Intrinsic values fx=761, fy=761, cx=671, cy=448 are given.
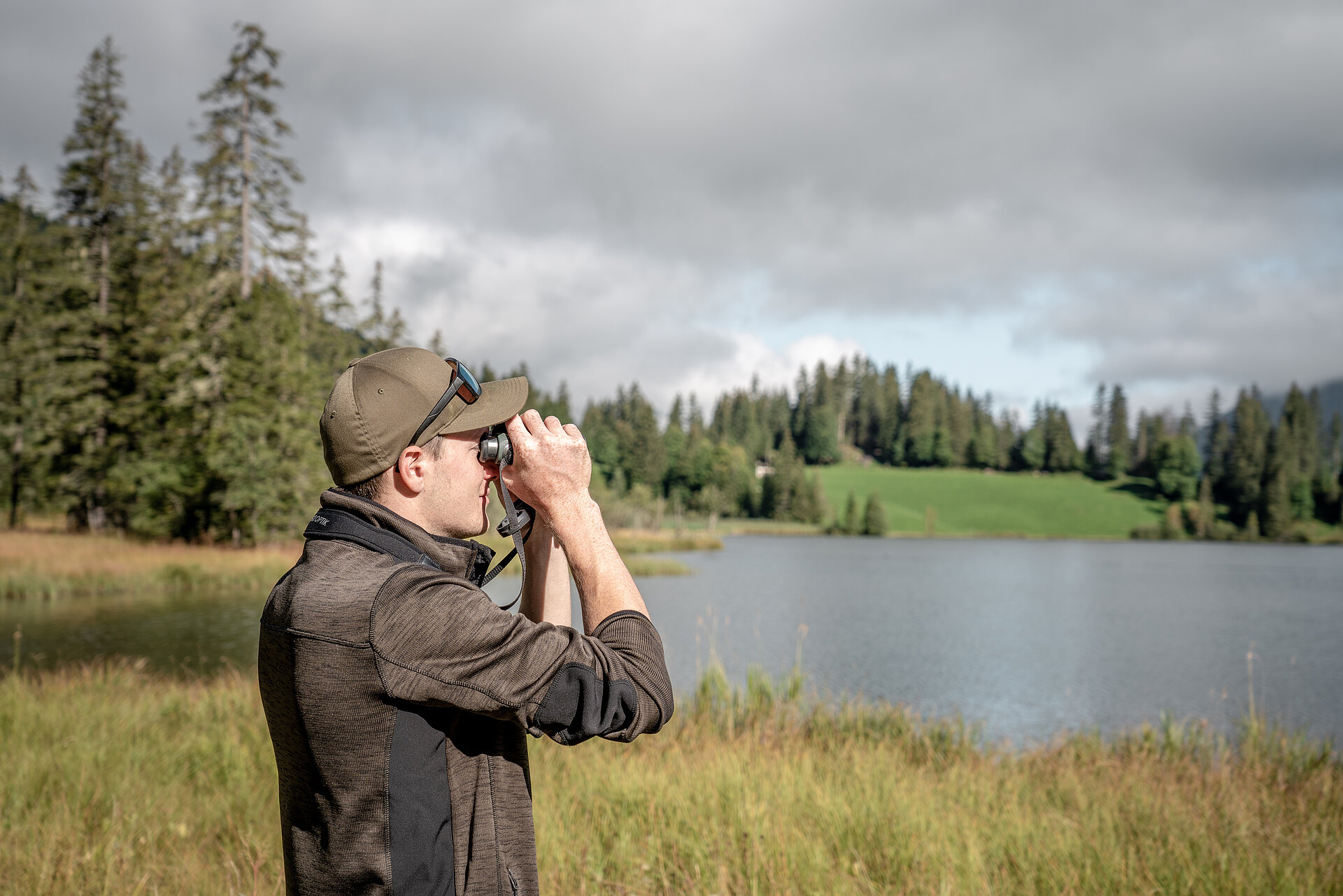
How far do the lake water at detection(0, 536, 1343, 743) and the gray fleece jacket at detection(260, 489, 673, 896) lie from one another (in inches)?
269

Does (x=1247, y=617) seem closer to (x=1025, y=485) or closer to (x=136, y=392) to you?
(x=136, y=392)

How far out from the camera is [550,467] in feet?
5.06

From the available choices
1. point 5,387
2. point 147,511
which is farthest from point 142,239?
point 147,511

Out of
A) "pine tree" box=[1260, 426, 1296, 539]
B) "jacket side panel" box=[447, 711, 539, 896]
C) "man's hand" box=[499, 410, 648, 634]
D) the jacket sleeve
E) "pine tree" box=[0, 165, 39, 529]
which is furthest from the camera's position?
"pine tree" box=[1260, 426, 1296, 539]

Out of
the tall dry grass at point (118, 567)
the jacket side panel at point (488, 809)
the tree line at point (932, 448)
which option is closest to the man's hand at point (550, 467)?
the jacket side panel at point (488, 809)

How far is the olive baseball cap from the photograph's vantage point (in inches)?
59.3

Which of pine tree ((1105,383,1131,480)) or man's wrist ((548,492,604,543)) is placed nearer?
man's wrist ((548,492,604,543))

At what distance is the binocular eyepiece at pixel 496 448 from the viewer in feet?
5.32

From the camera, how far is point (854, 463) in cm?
12862

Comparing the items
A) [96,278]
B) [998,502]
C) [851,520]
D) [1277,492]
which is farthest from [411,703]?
[1277,492]

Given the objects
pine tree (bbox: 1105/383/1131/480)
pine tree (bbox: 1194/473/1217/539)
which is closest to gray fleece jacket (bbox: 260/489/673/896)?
pine tree (bbox: 1194/473/1217/539)

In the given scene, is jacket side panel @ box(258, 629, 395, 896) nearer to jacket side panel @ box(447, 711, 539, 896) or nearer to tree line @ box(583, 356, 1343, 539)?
jacket side panel @ box(447, 711, 539, 896)

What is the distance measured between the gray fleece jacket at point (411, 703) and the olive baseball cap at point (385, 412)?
0.33ft

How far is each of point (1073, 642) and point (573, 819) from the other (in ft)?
64.0
